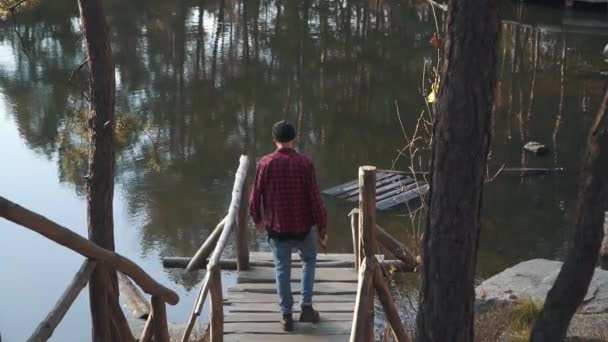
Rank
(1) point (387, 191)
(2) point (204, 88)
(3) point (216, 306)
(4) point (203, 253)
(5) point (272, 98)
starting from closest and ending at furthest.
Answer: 1. (3) point (216, 306)
2. (4) point (203, 253)
3. (1) point (387, 191)
4. (5) point (272, 98)
5. (2) point (204, 88)

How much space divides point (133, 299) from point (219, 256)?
14.5 ft

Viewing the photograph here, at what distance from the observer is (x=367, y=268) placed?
5480mm

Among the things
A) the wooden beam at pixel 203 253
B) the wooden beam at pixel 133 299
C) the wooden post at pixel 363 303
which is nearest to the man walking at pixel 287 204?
the wooden post at pixel 363 303

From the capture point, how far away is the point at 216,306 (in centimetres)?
598

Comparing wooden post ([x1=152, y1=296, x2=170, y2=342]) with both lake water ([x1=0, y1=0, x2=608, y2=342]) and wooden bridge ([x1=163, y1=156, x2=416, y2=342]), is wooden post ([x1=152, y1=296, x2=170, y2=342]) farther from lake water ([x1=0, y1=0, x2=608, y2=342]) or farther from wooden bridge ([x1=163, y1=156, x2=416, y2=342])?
lake water ([x1=0, y1=0, x2=608, y2=342])

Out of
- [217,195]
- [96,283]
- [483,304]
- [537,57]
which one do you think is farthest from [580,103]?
[96,283]

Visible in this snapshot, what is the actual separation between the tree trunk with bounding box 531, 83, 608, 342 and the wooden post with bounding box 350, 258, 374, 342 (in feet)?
3.59

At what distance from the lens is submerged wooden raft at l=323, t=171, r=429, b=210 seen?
45.0 ft

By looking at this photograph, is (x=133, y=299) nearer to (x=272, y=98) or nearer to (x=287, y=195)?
(x=287, y=195)

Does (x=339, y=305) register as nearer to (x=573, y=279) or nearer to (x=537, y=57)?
(x=573, y=279)

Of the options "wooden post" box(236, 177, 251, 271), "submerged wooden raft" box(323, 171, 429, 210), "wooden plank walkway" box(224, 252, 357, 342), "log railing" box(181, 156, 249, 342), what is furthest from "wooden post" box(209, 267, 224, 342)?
"submerged wooden raft" box(323, 171, 429, 210)

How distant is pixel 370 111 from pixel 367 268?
14.3m

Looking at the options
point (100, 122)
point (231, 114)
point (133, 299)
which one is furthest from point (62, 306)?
point (231, 114)

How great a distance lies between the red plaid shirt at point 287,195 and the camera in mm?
5773
